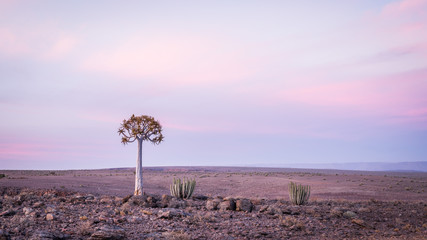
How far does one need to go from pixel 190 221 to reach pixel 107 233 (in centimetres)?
325

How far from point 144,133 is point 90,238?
10.5 metres

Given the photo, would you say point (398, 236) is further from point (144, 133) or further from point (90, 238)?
point (144, 133)

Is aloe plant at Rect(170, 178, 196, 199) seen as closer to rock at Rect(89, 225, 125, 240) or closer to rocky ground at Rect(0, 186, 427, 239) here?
rocky ground at Rect(0, 186, 427, 239)

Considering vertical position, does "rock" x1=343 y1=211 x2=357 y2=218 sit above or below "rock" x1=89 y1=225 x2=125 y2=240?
below

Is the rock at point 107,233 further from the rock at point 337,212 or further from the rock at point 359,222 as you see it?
the rock at point 359,222

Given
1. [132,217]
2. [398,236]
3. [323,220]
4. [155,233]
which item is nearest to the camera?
[155,233]

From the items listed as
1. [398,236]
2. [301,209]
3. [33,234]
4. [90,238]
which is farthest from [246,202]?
[33,234]

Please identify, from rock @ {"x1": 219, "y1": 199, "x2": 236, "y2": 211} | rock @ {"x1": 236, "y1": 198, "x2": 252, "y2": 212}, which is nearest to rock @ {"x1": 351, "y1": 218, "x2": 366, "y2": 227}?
rock @ {"x1": 236, "y1": 198, "x2": 252, "y2": 212}

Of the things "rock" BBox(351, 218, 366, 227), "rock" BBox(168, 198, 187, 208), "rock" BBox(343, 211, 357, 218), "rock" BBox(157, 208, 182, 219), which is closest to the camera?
"rock" BBox(157, 208, 182, 219)

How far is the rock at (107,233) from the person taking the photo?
904cm

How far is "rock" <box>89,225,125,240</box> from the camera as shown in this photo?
29.7 ft

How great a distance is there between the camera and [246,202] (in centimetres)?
1468

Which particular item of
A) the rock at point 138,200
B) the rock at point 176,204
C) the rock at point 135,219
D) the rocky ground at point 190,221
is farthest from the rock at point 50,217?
the rock at point 176,204

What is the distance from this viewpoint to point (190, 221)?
38.2 ft
